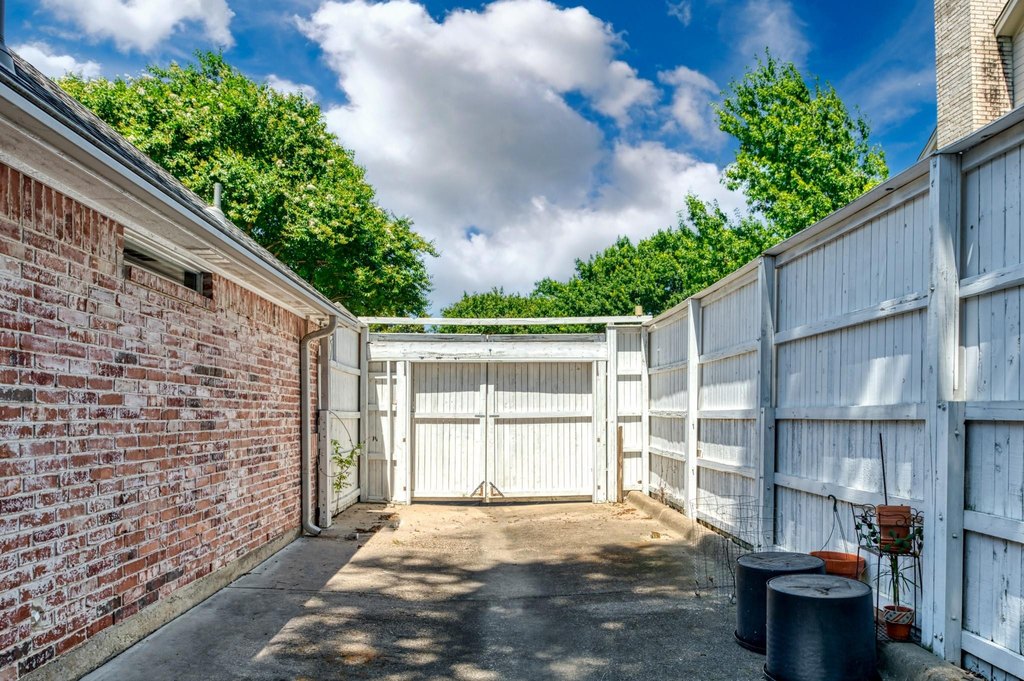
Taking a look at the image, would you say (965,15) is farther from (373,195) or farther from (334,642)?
(373,195)

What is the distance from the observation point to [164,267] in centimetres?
546

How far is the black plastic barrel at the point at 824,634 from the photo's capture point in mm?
3926

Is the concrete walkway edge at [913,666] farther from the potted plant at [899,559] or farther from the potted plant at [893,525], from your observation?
the potted plant at [893,525]

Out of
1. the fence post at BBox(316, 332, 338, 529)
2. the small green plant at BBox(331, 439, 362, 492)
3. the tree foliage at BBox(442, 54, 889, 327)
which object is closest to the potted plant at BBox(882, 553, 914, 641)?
the fence post at BBox(316, 332, 338, 529)

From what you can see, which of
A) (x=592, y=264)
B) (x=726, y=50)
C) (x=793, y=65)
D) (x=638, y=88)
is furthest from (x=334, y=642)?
(x=592, y=264)

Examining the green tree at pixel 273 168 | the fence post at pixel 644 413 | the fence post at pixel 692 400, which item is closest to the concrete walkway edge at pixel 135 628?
the fence post at pixel 692 400

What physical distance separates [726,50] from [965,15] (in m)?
→ 7.07

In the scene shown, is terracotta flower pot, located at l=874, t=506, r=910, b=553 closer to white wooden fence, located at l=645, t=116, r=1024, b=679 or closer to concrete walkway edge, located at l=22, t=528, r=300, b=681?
white wooden fence, located at l=645, t=116, r=1024, b=679

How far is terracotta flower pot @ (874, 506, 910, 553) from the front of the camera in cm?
434

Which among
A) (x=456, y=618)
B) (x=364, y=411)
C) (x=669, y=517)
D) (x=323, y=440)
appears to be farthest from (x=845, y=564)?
(x=364, y=411)

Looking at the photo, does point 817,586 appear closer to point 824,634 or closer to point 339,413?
point 824,634

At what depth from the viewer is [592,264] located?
35125 mm

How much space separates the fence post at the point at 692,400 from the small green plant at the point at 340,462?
182 inches

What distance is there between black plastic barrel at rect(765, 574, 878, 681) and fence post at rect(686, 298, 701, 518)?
509 centimetres
